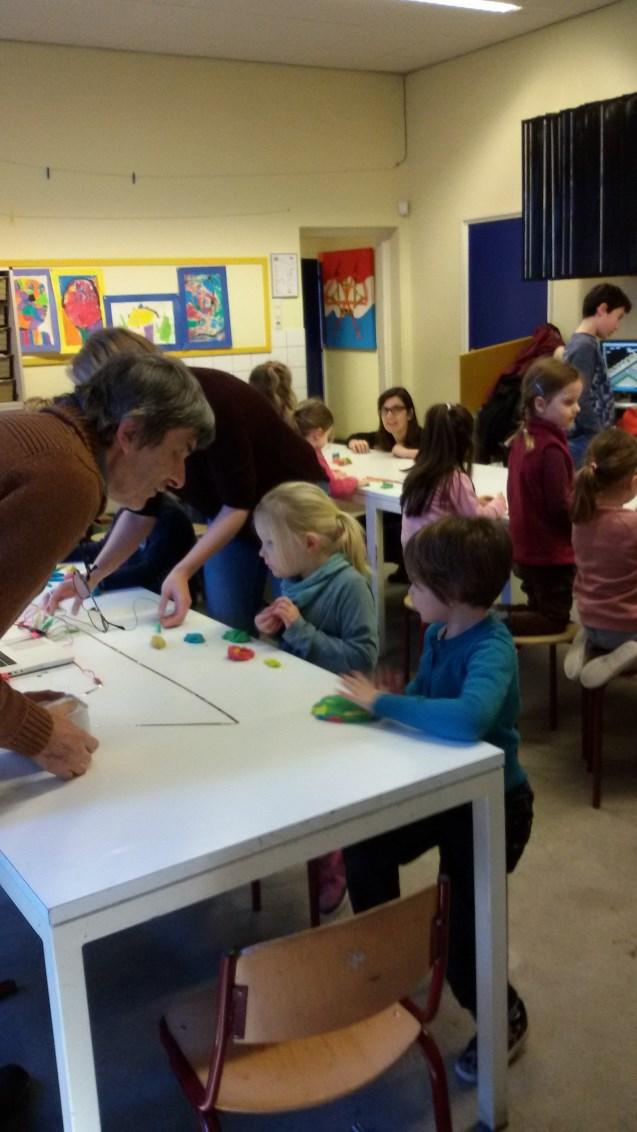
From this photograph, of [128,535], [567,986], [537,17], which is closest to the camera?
[567,986]

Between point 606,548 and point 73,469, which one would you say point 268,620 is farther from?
point 606,548

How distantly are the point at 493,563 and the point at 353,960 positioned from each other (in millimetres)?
715

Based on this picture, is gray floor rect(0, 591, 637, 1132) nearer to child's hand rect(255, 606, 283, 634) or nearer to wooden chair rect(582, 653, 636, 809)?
wooden chair rect(582, 653, 636, 809)

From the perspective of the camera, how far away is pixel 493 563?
1.67m

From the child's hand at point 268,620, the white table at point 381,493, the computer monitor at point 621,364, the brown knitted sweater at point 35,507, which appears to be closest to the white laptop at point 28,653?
the child's hand at point 268,620

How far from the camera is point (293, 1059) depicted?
1380mm

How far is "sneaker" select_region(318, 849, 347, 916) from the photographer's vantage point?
225cm

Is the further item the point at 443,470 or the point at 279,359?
the point at 279,359

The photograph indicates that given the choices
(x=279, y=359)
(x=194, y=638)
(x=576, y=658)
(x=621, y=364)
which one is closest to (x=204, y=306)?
(x=279, y=359)

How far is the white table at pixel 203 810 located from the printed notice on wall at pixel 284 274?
16.0 ft

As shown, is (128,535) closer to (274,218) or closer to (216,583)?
(216,583)

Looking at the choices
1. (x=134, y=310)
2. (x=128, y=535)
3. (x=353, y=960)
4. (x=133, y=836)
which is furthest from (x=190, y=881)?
(x=134, y=310)

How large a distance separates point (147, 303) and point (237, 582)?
12.7 ft

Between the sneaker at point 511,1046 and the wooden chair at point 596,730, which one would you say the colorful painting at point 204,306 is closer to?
the wooden chair at point 596,730
